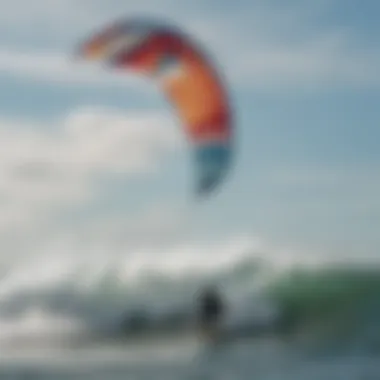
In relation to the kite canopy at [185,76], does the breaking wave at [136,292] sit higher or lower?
lower

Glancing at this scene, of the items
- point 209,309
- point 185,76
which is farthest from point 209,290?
point 185,76

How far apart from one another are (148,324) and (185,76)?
1.49 metres

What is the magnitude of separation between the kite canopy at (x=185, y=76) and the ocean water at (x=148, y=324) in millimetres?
619

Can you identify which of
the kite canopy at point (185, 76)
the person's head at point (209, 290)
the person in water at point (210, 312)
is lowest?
the person in water at point (210, 312)

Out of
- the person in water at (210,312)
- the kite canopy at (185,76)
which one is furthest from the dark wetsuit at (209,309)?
the kite canopy at (185,76)

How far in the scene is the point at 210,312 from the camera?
6.16 m

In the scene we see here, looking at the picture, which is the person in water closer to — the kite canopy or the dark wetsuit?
the dark wetsuit

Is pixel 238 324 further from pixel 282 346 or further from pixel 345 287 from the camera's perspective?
pixel 345 287

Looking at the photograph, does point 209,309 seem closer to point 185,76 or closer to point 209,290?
point 209,290

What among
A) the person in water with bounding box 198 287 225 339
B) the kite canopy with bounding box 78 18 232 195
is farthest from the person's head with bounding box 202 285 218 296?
the kite canopy with bounding box 78 18 232 195

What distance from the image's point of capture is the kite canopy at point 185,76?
18.9 feet

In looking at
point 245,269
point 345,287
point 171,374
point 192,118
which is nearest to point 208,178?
point 192,118

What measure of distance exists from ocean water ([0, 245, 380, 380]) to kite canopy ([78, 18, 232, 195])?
2.03ft

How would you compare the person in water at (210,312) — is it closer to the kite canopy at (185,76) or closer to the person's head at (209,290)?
the person's head at (209,290)
